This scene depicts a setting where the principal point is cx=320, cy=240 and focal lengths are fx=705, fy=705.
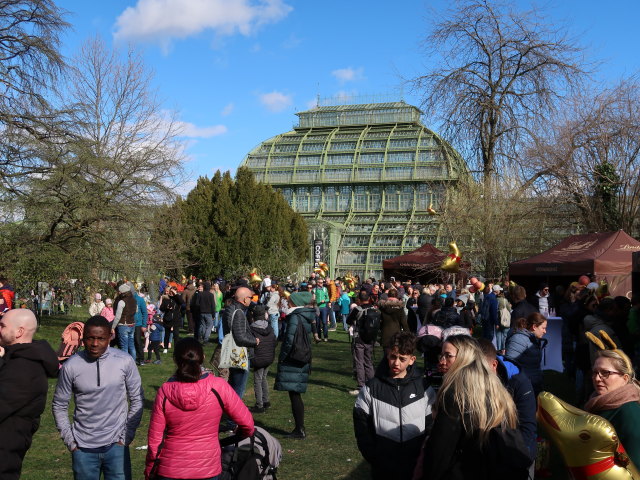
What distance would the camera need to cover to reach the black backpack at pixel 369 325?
9883mm

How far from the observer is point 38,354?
4223 millimetres

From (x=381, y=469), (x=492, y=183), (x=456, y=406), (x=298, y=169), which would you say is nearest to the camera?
(x=456, y=406)

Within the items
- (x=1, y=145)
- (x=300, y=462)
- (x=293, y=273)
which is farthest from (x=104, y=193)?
(x=293, y=273)

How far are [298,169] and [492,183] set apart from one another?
39343mm

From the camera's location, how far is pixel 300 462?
6844 mm

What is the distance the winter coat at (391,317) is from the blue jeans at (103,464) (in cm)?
638

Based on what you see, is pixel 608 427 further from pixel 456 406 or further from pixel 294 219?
pixel 294 219

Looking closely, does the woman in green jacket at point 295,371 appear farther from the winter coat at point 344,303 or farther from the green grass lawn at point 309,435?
the winter coat at point 344,303

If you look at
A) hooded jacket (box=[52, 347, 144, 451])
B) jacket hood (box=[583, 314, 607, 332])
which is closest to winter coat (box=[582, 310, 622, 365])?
jacket hood (box=[583, 314, 607, 332])

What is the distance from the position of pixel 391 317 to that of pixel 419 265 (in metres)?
17.8

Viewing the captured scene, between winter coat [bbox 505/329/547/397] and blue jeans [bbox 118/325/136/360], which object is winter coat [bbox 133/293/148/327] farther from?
winter coat [bbox 505/329/547/397]

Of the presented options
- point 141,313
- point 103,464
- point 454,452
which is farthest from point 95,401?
point 141,313

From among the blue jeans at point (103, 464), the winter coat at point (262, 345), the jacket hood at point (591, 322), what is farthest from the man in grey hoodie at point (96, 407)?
the jacket hood at point (591, 322)

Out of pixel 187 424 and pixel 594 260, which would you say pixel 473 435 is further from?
pixel 594 260
